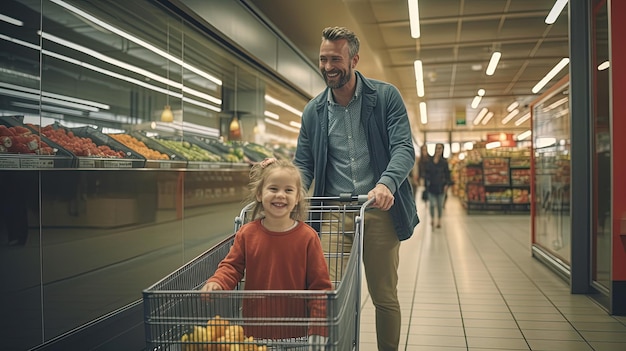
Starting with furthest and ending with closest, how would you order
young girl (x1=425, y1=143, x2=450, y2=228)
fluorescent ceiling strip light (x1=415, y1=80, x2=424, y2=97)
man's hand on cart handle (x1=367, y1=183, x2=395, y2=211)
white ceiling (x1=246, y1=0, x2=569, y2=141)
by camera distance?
fluorescent ceiling strip light (x1=415, y1=80, x2=424, y2=97), young girl (x1=425, y1=143, x2=450, y2=228), white ceiling (x1=246, y1=0, x2=569, y2=141), man's hand on cart handle (x1=367, y1=183, x2=395, y2=211)

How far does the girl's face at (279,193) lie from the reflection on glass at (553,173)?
4.49 meters

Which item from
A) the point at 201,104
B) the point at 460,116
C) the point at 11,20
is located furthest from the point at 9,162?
the point at 460,116

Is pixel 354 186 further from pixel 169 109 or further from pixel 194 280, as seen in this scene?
pixel 169 109

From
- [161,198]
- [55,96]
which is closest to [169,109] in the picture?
[161,198]

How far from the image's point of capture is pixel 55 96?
362 centimetres

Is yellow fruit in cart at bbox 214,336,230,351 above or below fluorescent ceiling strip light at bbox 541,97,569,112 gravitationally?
below

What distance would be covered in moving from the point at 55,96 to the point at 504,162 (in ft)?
42.3

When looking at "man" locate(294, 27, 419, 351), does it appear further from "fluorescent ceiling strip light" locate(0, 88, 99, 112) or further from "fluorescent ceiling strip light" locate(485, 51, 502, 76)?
"fluorescent ceiling strip light" locate(485, 51, 502, 76)

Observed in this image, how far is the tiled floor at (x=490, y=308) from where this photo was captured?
3748mm

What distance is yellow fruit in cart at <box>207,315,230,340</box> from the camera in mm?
1547

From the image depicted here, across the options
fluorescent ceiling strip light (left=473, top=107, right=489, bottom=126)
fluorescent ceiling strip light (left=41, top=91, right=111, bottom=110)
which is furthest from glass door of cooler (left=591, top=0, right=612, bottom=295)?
fluorescent ceiling strip light (left=473, top=107, right=489, bottom=126)

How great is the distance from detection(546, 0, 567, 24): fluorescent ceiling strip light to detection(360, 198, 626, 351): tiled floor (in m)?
3.66

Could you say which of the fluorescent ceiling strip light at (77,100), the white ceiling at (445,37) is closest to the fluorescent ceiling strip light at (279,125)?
the white ceiling at (445,37)

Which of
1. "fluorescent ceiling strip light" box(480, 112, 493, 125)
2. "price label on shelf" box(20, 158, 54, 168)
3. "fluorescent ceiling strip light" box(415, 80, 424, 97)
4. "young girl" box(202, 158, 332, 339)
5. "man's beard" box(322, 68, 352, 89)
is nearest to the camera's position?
"young girl" box(202, 158, 332, 339)
